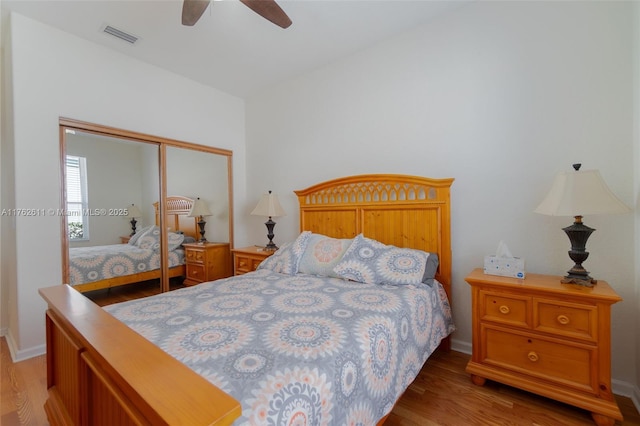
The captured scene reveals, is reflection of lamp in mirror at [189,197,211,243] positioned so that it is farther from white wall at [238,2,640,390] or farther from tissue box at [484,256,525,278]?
tissue box at [484,256,525,278]

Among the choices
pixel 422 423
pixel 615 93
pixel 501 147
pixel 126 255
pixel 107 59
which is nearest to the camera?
pixel 422 423

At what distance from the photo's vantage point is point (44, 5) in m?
2.19

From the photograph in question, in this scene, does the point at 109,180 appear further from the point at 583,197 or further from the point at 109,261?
the point at 583,197

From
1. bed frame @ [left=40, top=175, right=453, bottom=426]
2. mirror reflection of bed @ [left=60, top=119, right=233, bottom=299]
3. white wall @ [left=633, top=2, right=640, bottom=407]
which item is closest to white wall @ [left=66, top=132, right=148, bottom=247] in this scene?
mirror reflection of bed @ [left=60, top=119, right=233, bottom=299]

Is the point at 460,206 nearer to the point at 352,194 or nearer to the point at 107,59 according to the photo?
the point at 352,194

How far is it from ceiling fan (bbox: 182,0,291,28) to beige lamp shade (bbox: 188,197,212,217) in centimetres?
206

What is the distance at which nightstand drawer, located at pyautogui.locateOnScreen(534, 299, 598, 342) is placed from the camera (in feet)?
4.93

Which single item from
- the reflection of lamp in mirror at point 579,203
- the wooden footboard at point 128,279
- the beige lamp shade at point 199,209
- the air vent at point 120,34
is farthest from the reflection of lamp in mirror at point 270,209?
the reflection of lamp in mirror at point 579,203

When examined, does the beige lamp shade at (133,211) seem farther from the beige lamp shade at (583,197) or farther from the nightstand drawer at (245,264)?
the beige lamp shade at (583,197)

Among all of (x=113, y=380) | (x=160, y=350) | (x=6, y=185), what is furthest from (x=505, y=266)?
(x=6, y=185)

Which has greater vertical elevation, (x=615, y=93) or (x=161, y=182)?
(x=615, y=93)

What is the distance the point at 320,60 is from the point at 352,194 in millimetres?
1513

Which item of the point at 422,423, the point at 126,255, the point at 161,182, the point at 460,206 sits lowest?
the point at 422,423

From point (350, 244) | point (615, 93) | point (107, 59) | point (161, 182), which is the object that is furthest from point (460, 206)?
point (107, 59)
